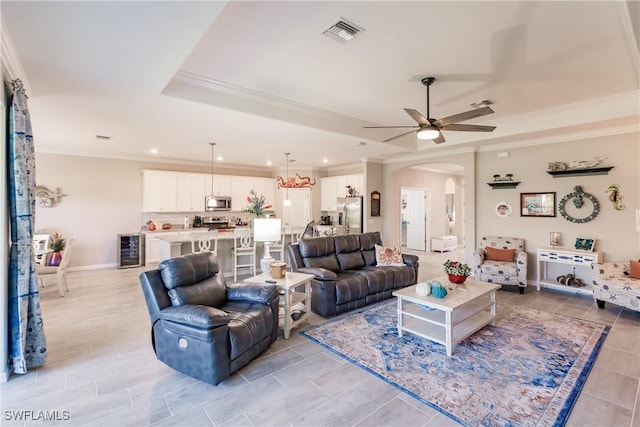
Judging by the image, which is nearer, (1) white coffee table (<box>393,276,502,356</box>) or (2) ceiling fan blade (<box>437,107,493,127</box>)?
(1) white coffee table (<box>393,276,502,356</box>)

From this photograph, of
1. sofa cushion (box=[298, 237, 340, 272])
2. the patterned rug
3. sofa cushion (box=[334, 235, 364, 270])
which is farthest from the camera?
sofa cushion (box=[334, 235, 364, 270])

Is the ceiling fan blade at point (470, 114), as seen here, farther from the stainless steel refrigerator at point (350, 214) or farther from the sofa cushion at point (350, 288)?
the stainless steel refrigerator at point (350, 214)

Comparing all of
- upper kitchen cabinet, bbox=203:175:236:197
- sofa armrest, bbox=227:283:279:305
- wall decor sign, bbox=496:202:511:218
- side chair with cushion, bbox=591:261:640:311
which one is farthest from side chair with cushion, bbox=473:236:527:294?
Result: upper kitchen cabinet, bbox=203:175:236:197

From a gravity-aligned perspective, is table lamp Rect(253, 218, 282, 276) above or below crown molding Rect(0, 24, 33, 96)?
below

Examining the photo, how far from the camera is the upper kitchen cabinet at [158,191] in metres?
7.36

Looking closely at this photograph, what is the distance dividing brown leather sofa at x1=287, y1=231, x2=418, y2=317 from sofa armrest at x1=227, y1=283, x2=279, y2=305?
0.94 metres

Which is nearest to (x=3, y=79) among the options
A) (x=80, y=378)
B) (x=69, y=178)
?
(x=80, y=378)

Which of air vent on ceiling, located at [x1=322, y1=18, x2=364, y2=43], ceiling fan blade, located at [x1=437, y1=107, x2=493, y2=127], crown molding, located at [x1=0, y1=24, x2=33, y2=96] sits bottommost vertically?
ceiling fan blade, located at [x1=437, y1=107, x2=493, y2=127]

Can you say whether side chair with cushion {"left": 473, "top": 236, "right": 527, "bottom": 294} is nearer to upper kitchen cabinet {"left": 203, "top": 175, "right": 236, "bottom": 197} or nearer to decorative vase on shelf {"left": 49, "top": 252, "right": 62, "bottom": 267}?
upper kitchen cabinet {"left": 203, "top": 175, "right": 236, "bottom": 197}

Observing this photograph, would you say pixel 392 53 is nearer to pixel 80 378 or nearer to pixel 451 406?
pixel 451 406

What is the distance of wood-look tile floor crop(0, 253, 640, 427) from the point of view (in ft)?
6.81

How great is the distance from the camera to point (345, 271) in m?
4.61

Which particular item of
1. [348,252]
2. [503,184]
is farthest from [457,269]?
[503,184]

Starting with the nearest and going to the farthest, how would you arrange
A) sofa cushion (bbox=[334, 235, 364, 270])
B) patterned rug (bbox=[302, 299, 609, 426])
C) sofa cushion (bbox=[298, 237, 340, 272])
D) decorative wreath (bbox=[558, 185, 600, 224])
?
patterned rug (bbox=[302, 299, 609, 426]) → sofa cushion (bbox=[298, 237, 340, 272]) → sofa cushion (bbox=[334, 235, 364, 270]) → decorative wreath (bbox=[558, 185, 600, 224])
